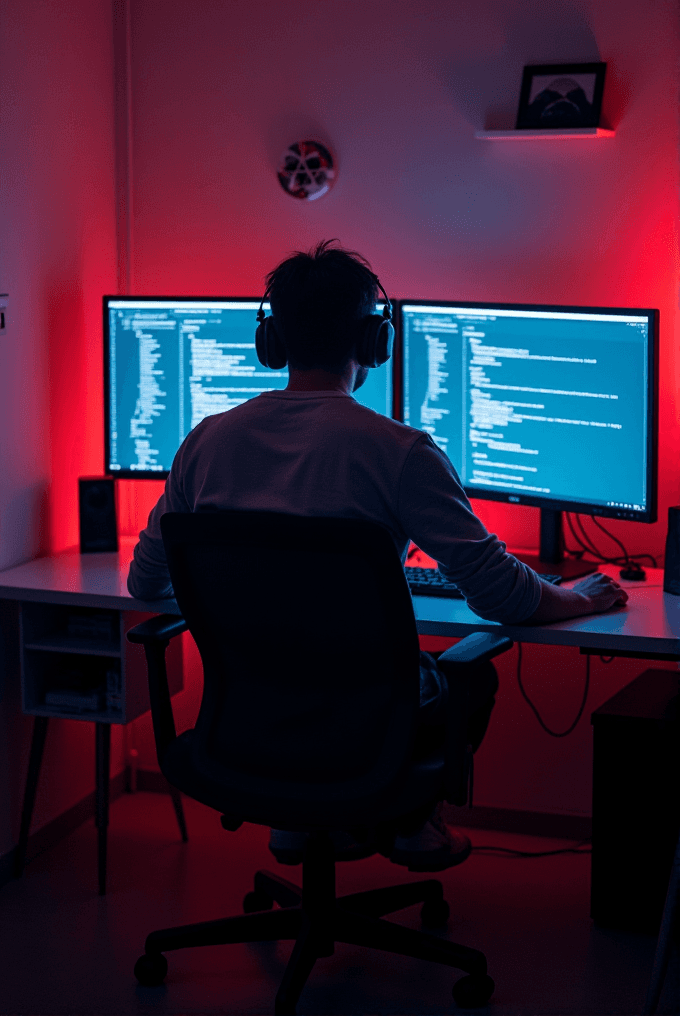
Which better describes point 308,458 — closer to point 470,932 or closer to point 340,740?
point 340,740

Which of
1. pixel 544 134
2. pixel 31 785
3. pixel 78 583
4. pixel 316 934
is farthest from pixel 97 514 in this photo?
pixel 544 134

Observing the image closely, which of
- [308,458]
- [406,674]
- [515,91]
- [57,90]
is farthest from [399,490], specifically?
[57,90]

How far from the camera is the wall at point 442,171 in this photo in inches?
109

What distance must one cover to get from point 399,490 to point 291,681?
0.36 meters

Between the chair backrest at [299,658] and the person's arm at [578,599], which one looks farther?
the person's arm at [578,599]

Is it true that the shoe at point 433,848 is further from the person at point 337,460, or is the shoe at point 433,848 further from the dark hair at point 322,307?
the dark hair at point 322,307

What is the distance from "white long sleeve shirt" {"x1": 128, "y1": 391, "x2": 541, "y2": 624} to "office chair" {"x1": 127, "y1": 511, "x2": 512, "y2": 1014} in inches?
4.4

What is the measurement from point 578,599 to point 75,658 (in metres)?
1.24

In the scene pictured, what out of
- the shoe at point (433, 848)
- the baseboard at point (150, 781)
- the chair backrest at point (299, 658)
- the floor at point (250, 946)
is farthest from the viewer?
the baseboard at point (150, 781)

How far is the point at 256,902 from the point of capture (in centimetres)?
259

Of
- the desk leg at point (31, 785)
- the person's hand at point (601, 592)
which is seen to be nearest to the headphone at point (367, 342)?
the person's hand at point (601, 592)

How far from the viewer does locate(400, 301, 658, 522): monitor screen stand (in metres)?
2.49

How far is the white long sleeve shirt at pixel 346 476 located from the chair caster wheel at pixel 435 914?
0.86 metres

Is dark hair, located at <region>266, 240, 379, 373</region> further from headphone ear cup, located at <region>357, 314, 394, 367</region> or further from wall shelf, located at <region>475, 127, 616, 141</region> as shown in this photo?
wall shelf, located at <region>475, 127, 616, 141</region>
